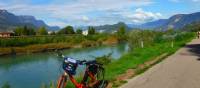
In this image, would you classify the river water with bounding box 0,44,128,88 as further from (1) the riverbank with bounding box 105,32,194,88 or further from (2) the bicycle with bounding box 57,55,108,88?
(1) the riverbank with bounding box 105,32,194,88

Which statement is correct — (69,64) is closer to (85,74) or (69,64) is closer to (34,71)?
(85,74)

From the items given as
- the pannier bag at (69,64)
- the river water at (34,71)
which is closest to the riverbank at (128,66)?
the river water at (34,71)

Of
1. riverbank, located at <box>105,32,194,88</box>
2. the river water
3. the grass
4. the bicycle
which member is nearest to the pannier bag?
the bicycle

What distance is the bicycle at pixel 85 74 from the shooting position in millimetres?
9414

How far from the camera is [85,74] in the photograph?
10242 mm

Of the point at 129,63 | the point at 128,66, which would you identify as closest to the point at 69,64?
the point at 128,66

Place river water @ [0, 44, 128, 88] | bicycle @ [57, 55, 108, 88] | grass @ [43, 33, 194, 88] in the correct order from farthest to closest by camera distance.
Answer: river water @ [0, 44, 128, 88] → grass @ [43, 33, 194, 88] → bicycle @ [57, 55, 108, 88]

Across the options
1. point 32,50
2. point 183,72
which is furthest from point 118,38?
point 183,72

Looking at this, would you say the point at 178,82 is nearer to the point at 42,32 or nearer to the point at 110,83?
the point at 110,83

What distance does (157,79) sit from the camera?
1402 cm

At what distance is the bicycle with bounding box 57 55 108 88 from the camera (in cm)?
941

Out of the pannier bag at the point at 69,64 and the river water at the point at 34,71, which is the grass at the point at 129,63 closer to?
the river water at the point at 34,71

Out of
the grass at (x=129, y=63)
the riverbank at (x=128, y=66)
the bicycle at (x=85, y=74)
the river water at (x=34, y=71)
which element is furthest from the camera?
the river water at (x=34, y=71)

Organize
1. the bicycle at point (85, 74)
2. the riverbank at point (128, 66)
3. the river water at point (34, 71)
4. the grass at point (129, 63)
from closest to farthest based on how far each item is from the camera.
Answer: the bicycle at point (85, 74)
the riverbank at point (128, 66)
the grass at point (129, 63)
the river water at point (34, 71)
